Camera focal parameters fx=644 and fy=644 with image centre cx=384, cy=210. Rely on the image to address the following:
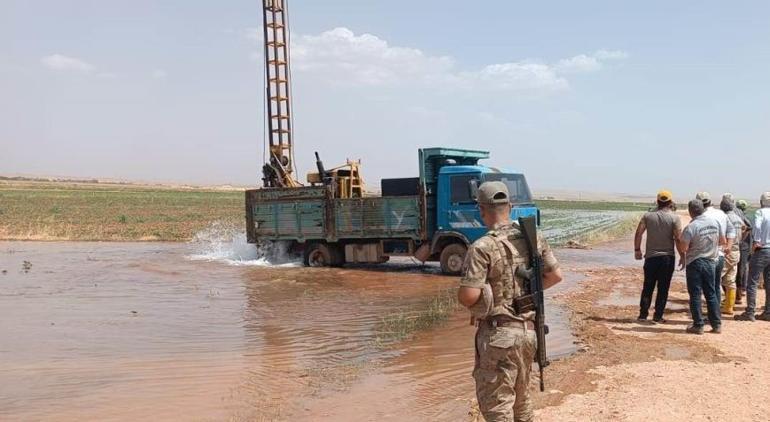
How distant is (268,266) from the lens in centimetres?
1611

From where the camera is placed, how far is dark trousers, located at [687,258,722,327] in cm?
748

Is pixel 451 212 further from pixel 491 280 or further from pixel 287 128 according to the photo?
pixel 491 280

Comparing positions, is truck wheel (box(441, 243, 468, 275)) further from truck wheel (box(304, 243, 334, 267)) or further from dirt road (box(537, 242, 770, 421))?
dirt road (box(537, 242, 770, 421))

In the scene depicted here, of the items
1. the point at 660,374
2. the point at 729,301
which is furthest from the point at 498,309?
the point at 729,301

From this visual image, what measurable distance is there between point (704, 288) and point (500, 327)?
201 inches

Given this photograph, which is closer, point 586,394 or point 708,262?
point 586,394

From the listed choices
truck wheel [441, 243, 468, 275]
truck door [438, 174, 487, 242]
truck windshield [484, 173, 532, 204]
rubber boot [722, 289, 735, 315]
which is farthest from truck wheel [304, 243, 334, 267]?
rubber boot [722, 289, 735, 315]

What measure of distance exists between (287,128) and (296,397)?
13.6 meters

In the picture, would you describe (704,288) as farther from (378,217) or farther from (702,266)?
(378,217)

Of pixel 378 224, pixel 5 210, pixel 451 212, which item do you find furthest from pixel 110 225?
pixel 451 212

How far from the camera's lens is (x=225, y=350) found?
7.36 m

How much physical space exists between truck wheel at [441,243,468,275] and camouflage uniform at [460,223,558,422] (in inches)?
390

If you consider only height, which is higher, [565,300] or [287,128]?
[287,128]

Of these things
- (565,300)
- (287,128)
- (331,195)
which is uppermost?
(287,128)
